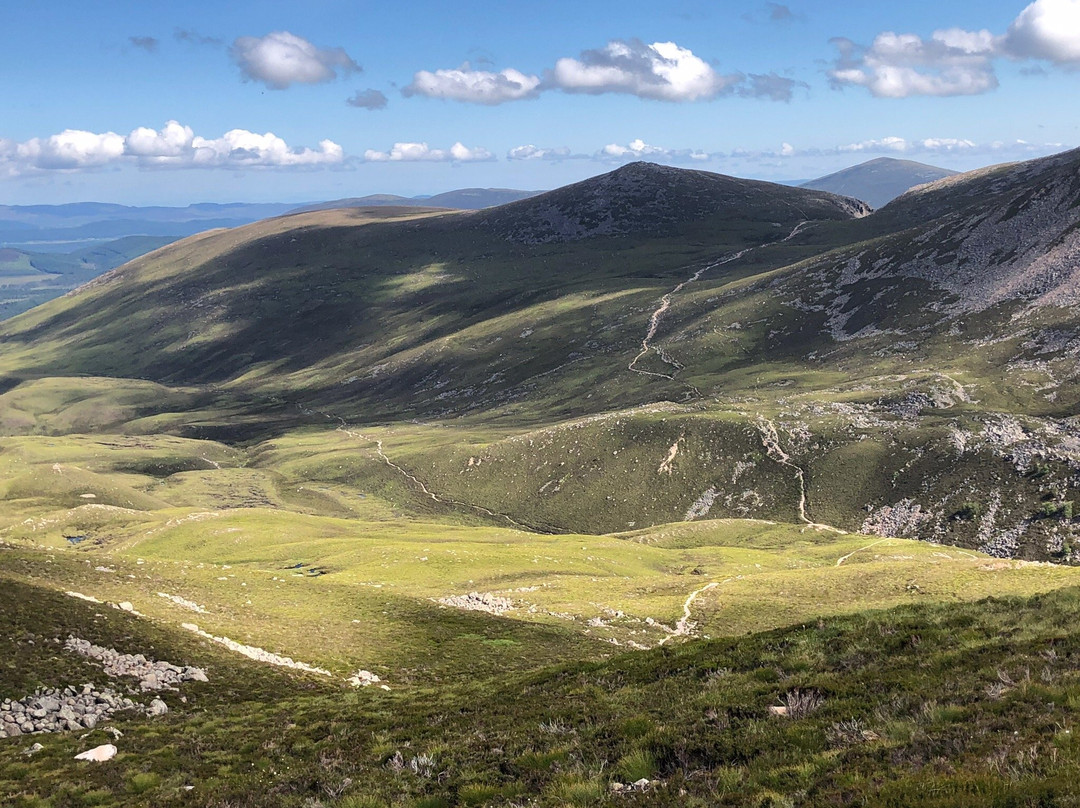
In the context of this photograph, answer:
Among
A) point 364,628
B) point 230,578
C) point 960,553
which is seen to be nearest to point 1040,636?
point 364,628

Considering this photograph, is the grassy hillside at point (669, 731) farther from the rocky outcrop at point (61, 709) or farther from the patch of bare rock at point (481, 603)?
the patch of bare rock at point (481, 603)

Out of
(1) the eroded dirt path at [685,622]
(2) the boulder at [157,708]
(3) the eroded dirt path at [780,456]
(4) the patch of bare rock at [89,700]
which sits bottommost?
(3) the eroded dirt path at [780,456]

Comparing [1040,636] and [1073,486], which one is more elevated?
[1040,636]

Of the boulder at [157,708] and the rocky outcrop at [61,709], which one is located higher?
the rocky outcrop at [61,709]

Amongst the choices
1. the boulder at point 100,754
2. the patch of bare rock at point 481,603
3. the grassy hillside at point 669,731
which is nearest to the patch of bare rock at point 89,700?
the grassy hillside at point 669,731

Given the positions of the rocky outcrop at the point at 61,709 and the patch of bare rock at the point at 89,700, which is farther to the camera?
the patch of bare rock at the point at 89,700

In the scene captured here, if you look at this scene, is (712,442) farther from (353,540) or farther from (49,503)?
(49,503)

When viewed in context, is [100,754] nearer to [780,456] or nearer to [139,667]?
[139,667]

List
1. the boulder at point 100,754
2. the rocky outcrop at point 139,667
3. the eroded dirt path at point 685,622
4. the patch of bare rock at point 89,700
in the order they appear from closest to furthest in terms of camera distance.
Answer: the boulder at point 100,754 → the patch of bare rock at point 89,700 → the rocky outcrop at point 139,667 → the eroded dirt path at point 685,622

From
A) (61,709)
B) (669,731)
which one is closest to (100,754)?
(61,709)

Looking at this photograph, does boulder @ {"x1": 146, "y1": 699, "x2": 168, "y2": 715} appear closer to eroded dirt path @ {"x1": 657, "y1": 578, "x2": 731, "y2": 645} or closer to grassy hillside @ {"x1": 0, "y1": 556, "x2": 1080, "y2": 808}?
grassy hillside @ {"x1": 0, "y1": 556, "x2": 1080, "y2": 808}

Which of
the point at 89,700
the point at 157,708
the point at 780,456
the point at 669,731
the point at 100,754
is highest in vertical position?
the point at 669,731
